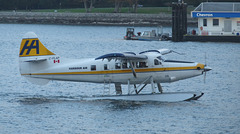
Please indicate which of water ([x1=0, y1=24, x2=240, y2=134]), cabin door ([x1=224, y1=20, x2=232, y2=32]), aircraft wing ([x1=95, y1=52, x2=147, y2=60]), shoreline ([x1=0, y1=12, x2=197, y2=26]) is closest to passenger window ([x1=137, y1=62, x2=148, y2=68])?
aircraft wing ([x1=95, y1=52, x2=147, y2=60])

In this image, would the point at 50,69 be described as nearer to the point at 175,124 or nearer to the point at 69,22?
the point at 175,124

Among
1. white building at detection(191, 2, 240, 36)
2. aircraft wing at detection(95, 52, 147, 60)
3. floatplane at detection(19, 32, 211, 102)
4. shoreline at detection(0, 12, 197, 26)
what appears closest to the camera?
aircraft wing at detection(95, 52, 147, 60)

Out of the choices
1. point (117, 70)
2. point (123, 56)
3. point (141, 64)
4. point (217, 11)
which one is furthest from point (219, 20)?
point (123, 56)

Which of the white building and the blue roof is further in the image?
the white building

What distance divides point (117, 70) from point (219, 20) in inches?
1651

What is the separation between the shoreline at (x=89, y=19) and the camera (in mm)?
126188

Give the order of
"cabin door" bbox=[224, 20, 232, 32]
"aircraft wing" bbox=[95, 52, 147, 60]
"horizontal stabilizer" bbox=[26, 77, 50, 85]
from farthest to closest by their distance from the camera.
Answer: "cabin door" bbox=[224, 20, 232, 32], "horizontal stabilizer" bbox=[26, 77, 50, 85], "aircraft wing" bbox=[95, 52, 147, 60]

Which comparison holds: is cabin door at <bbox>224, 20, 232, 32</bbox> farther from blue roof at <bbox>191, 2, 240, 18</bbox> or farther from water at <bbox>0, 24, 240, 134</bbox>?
water at <bbox>0, 24, 240, 134</bbox>

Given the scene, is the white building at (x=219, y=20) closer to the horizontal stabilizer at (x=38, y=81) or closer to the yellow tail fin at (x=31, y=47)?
the yellow tail fin at (x=31, y=47)

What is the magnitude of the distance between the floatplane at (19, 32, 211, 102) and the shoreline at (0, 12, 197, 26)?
9125cm

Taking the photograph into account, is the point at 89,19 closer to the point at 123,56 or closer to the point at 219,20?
the point at 219,20

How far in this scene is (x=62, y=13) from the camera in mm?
136375

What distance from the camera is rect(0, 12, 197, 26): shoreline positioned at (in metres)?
126

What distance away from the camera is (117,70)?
31922 mm
